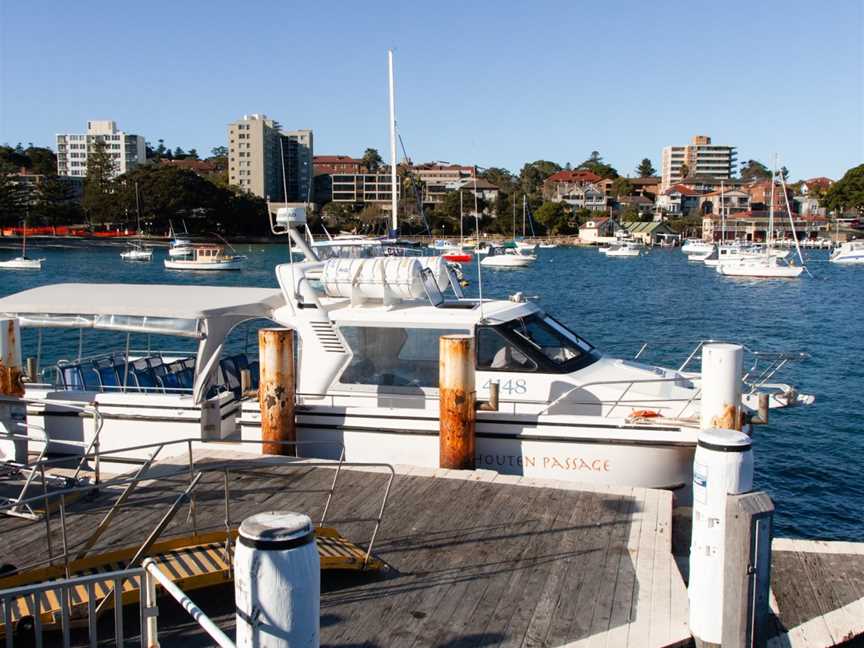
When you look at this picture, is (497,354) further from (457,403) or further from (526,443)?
(457,403)

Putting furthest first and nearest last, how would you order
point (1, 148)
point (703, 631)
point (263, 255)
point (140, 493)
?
point (1, 148) < point (263, 255) < point (140, 493) < point (703, 631)

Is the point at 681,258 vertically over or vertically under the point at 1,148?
under

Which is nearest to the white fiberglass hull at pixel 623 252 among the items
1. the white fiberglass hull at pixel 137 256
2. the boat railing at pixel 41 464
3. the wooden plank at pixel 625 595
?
the white fiberglass hull at pixel 137 256

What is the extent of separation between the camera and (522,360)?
11.4m

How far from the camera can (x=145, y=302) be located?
1165 centimetres

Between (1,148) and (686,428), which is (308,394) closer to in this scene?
(686,428)

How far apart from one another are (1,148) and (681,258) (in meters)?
135

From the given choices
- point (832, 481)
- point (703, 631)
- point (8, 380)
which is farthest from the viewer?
point (832, 481)

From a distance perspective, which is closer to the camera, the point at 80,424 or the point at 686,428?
the point at 686,428

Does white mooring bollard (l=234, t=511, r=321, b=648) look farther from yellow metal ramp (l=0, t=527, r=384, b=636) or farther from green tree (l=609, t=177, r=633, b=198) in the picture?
green tree (l=609, t=177, r=633, b=198)

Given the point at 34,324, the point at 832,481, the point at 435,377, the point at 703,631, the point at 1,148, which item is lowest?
the point at 832,481

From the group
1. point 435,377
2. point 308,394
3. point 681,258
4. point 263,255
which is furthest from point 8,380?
point 681,258

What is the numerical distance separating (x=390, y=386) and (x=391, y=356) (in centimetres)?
44

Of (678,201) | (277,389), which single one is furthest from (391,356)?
(678,201)
